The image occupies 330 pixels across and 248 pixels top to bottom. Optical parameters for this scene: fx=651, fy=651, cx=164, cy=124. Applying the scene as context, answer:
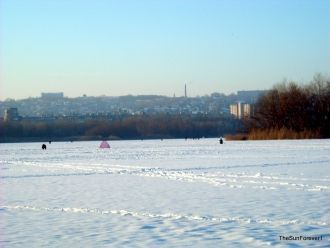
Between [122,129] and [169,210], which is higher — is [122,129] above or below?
above

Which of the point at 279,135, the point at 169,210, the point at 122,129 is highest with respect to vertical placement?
the point at 122,129

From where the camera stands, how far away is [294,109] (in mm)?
75312

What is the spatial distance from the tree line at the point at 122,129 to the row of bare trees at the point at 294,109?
45499 mm

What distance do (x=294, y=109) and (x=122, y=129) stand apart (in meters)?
61.6

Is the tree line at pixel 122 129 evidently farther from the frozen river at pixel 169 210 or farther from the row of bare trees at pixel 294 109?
the frozen river at pixel 169 210

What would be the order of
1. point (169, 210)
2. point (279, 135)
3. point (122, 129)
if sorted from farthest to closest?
point (122, 129), point (279, 135), point (169, 210)

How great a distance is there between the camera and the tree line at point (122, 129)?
125375mm

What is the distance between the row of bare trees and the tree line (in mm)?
45499

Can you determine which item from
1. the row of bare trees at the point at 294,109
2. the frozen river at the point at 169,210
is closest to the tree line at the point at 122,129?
the row of bare trees at the point at 294,109

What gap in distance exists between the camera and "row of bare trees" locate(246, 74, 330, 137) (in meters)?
74.9

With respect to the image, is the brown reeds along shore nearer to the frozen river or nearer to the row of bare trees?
the row of bare trees

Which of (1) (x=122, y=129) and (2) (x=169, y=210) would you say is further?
(1) (x=122, y=129)

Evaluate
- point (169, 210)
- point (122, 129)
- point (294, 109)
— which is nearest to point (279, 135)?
point (294, 109)

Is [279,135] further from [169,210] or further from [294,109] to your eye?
[169,210]
